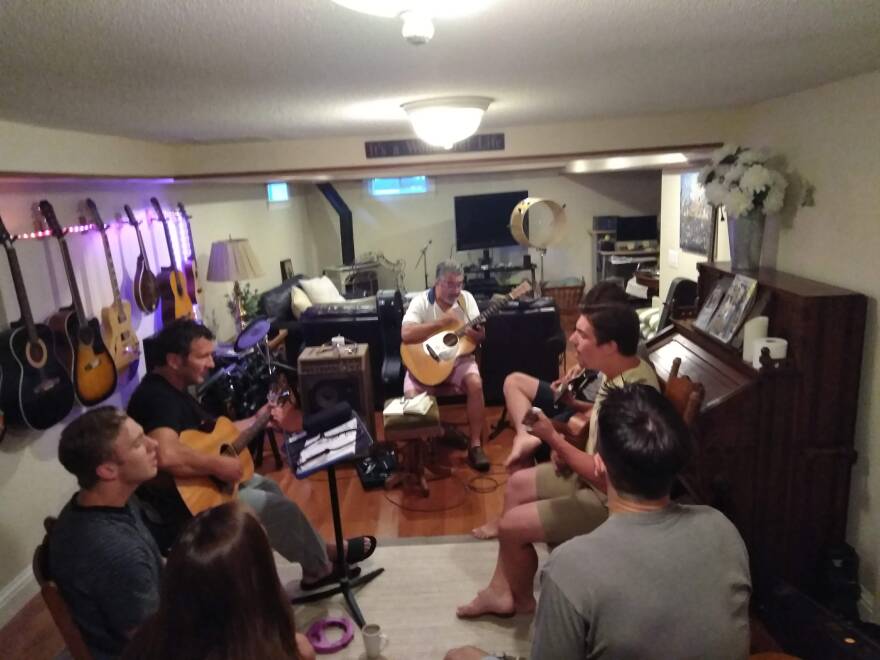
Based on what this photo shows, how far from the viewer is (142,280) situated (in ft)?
11.7

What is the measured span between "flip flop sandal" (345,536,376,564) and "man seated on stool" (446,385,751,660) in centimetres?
165

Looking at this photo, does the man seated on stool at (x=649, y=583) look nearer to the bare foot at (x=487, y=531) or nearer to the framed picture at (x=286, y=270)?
the bare foot at (x=487, y=531)

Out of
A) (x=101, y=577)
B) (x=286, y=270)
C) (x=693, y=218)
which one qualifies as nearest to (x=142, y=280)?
(x=101, y=577)

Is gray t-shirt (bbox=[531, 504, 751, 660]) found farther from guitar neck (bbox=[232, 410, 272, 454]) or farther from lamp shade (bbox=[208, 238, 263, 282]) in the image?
lamp shade (bbox=[208, 238, 263, 282])

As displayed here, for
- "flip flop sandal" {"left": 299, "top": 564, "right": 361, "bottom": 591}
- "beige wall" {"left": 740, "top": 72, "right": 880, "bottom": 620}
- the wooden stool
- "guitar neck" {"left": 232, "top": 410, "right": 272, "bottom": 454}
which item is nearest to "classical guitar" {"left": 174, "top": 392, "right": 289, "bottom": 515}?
"guitar neck" {"left": 232, "top": 410, "right": 272, "bottom": 454}

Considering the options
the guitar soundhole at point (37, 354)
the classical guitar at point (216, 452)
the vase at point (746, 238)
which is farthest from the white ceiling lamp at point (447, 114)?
the guitar soundhole at point (37, 354)

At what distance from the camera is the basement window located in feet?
26.3

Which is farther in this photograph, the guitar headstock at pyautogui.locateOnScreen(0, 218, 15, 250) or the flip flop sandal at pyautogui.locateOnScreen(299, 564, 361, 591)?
the flip flop sandal at pyautogui.locateOnScreen(299, 564, 361, 591)

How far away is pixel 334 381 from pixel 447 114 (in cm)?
201

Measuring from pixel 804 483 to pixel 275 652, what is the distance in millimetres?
2012

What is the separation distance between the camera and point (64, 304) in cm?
295

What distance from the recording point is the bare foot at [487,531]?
2.93 meters

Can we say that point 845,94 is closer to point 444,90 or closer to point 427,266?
point 444,90

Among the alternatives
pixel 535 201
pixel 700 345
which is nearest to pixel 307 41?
pixel 700 345
